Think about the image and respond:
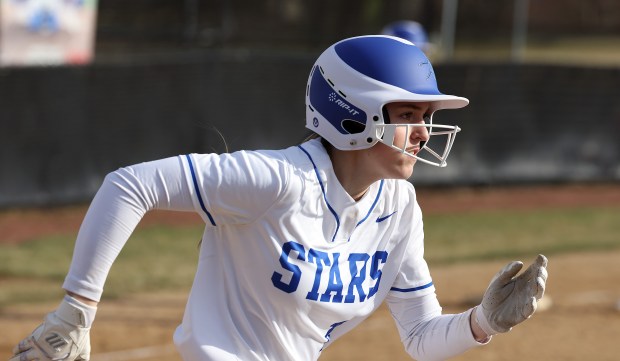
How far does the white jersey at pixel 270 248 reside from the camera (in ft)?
10.8

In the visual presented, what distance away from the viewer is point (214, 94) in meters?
12.9

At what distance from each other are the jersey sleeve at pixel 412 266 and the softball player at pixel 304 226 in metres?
0.02

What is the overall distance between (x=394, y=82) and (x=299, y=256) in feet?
2.18

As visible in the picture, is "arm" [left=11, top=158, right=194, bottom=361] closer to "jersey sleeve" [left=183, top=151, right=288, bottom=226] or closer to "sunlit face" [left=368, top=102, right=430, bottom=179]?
"jersey sleeve" [left=183, top=151, right=288, bottom=226]

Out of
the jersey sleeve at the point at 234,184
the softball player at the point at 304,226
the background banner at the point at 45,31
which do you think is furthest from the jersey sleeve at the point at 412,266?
the background banner at the point at 45,31

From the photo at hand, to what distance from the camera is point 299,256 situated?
3570 millimetres

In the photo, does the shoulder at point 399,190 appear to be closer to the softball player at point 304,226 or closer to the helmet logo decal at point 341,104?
the softball player at point 304,226

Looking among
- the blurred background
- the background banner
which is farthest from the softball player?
the background banner

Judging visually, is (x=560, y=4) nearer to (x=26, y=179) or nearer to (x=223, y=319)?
(x=26, y=179)

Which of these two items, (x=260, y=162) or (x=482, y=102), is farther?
(x=482, y=102)

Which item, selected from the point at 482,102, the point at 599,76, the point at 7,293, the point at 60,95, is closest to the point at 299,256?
the point at 7,293

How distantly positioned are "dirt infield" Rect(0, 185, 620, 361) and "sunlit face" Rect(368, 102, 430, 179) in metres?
4.07

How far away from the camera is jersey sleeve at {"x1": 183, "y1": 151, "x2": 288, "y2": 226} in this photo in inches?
130

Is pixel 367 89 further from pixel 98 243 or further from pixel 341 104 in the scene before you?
→ pixel 98 243
